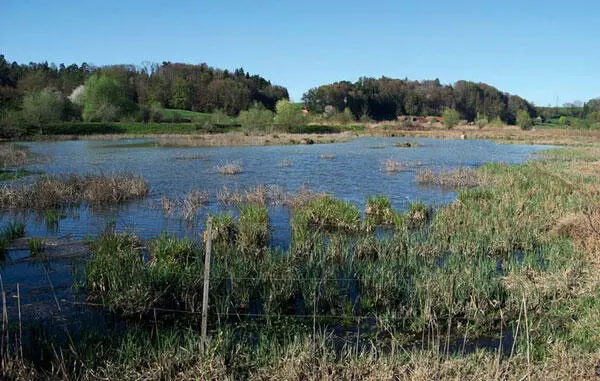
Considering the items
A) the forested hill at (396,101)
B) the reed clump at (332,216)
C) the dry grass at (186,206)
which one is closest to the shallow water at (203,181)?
the dry grass at (186,206)

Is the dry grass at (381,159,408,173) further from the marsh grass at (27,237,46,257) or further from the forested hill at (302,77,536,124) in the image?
the forested hill at (302,77,536,124)

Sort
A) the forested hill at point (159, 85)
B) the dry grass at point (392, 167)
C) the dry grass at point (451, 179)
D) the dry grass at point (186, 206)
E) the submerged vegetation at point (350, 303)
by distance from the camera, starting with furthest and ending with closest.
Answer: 1. the forested hill at point (159, 85)
2. the dry grass at point (392, 167)
3. the dry grass at point (451, 179)
4. the dry grass at point (186, 206)
5. the submerged vegetation at point (350, 303)

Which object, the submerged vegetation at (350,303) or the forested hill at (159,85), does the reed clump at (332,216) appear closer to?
the submerged vegetation at (350,303)

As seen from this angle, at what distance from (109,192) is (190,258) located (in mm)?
10429

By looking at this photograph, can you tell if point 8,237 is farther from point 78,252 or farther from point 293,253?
point 293,253

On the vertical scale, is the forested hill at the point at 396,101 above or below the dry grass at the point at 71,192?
above

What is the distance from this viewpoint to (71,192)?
770 inches

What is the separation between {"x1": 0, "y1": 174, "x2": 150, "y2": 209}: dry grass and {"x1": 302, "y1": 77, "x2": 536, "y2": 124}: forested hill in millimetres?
137053

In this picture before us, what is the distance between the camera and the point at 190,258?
10820 millimetres

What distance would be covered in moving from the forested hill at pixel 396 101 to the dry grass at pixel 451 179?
421 ft

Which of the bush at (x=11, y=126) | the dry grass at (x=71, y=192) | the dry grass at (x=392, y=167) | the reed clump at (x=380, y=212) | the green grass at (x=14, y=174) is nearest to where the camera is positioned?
the reed clump at (x=380, y=212)

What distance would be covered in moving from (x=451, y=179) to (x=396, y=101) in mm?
156213

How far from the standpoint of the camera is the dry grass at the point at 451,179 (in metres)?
24.9

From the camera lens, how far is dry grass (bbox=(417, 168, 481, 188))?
24875 millimetres
